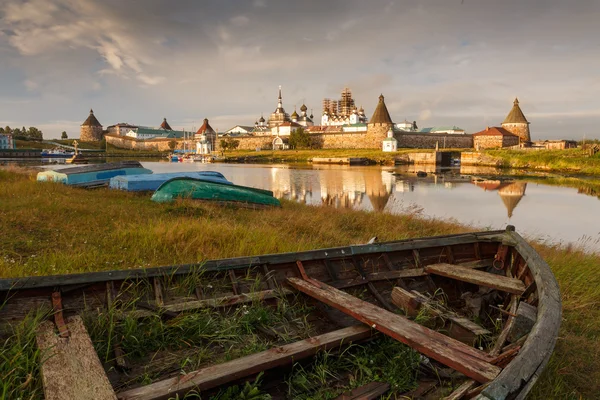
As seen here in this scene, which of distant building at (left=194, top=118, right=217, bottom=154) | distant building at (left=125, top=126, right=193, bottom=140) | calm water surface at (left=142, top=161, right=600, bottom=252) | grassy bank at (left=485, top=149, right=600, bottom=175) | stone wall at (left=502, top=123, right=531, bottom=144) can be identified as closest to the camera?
calm water surface at (left=142, top=161, right=600, bottom=252)

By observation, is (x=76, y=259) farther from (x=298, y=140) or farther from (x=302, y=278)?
(x=298, y=140)

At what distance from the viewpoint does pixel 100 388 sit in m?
2.31

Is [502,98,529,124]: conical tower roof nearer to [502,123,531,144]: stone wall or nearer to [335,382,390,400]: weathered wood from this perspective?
[502,123,531,144]: stone wall

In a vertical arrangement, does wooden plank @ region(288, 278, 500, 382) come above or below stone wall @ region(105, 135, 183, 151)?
below

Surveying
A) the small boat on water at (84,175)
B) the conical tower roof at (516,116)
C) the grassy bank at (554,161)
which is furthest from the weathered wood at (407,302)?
the conical tower roof at (516,116)

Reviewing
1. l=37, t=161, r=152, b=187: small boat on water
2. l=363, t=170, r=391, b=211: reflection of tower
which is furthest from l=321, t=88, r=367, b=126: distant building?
l=37, t=161, r=152, b=187: small boat on water

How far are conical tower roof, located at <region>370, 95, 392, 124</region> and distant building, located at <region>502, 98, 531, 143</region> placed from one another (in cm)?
2729

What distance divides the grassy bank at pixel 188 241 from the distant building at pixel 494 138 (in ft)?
256

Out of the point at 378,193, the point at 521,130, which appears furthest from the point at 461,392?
the point at 521,130

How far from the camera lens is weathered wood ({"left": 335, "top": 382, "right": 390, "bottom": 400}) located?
269 centimetres

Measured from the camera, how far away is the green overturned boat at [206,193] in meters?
12.6

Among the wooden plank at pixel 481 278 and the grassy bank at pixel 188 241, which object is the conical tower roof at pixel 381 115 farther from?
the wooden plank at pixel 481 278

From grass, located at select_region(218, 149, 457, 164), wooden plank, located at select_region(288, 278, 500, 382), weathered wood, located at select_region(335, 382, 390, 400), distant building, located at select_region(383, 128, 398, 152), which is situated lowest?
weathered wood, located at select_region(335, 382, 390, 400)

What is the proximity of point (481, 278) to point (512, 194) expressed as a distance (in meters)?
25.0
